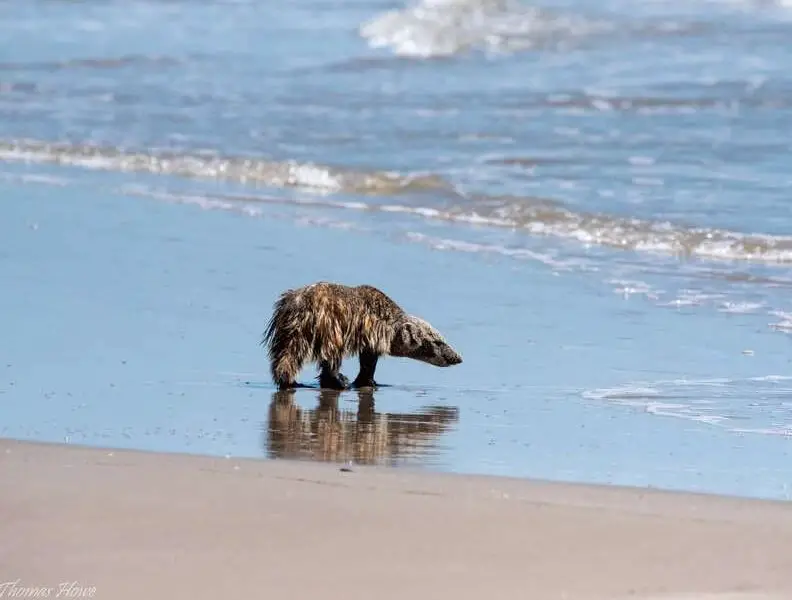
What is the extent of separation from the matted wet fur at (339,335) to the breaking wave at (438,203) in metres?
3.83

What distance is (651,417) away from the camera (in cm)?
751

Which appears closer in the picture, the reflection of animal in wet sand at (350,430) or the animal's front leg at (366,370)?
the reflection of animal in wet sand at (350,430)

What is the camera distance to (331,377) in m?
8.55

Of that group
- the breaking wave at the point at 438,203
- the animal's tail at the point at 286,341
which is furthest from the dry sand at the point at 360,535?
the breaking wave at the point at 438,203

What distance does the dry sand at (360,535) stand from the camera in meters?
4.83

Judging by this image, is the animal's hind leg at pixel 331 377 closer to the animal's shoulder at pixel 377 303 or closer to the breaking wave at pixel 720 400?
the animal's shoulder at pixel 377 303

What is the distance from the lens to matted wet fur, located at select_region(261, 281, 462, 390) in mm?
8406

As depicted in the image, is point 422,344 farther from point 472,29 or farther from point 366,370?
point 472,29

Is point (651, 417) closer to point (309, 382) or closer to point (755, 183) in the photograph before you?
point (309, 382)

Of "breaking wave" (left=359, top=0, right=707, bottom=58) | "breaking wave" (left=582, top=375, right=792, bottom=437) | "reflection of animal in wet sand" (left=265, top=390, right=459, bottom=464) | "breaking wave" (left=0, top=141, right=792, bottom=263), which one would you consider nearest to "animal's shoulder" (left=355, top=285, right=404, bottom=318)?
"reflection of animal in wet sand" (left=265, top=390, right=459, bottom=464)

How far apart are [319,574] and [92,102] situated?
55.3 ft

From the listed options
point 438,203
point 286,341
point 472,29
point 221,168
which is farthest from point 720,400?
point 472,29

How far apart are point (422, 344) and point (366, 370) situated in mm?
319

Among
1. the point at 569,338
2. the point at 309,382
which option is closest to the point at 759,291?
the point at 569,338
